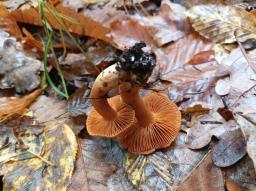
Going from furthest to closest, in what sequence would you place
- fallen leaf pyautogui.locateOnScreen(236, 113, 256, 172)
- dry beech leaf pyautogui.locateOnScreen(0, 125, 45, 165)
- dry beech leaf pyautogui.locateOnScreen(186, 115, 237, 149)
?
dry beech leaf pyautogui.locateOnScreen(0, 125, 45, 165)
dry beech leaf pyautogui.locateOnScreen(186, 115, 237, 149)
fallen leaf pyautogui.locateOnScreen(236, 113, 256, 172)

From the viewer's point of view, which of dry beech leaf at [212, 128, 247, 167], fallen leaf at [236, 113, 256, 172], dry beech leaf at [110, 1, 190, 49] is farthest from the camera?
dry beech leaf at [110, 1, 190, 49]

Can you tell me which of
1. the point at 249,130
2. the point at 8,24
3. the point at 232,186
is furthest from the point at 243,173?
the point at 8,24

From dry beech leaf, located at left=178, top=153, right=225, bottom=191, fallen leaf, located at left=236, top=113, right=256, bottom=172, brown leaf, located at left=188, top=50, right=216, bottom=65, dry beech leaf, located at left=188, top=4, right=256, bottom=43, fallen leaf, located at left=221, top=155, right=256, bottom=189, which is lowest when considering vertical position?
dry beech leaf, located at left=178, top=153, right=225, bottom=191

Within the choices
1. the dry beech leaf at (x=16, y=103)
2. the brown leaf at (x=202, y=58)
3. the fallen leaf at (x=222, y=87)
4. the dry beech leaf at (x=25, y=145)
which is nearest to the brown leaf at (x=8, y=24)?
the dry beech leaf at (x=16, y=103)

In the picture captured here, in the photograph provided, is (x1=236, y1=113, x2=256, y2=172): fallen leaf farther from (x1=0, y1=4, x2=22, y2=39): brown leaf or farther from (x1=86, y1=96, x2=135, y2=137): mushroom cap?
(x1=0, y1=4, x2=22, y2=39): brown leaf

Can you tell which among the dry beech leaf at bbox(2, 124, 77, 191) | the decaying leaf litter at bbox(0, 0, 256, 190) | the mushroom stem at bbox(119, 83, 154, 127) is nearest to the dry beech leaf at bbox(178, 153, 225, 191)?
the decaying leaf litter at bbox(0, 0, 256, 190)

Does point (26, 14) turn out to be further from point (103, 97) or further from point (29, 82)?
point (103, 97)
